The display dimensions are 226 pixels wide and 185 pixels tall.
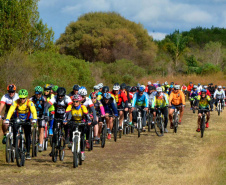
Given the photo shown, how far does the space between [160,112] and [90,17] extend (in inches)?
1917

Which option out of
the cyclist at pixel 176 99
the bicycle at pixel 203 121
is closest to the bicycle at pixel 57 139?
the bicycle at pixel 203 121

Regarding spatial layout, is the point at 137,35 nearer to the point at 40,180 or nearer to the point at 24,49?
the point at 24,49

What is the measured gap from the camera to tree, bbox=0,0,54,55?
2689 cm

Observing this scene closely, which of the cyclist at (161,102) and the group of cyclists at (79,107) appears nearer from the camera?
the group of cyclists at (79,107)

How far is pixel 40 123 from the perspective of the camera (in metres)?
13.3

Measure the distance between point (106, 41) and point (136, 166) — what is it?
1950 inches

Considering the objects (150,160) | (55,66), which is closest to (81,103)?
(150,160)

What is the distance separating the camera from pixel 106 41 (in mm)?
60219

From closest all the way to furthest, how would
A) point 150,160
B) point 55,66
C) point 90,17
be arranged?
1. point 150,160
2. point 55,66
3. point 90,17

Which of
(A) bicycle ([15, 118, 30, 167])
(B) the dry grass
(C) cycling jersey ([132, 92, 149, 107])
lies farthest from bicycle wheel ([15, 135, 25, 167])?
(B) the dry grass

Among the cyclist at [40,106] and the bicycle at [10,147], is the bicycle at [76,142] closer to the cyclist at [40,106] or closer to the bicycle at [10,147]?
the bicycle at [10,147]

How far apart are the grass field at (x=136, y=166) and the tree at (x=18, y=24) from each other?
1343 cm

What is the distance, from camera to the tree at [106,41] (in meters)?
60.4

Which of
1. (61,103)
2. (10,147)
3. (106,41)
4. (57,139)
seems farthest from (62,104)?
(106,41)
